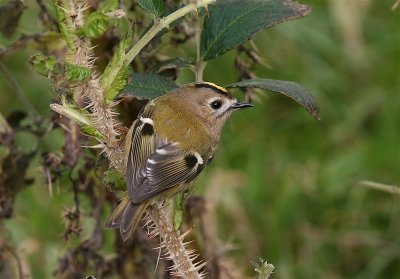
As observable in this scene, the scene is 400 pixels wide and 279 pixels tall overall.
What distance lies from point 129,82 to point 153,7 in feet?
1.14

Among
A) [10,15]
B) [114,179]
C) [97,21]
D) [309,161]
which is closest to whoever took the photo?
[97,21]

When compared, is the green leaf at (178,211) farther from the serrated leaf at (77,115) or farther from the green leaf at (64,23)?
the green leaf at (64,23)

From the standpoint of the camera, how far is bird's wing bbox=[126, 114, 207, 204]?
247cm

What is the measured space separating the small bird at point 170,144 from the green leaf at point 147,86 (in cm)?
18

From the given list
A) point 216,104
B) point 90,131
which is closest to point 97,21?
point 90,131

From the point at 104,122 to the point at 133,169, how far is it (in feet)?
0.97

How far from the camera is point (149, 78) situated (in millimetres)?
2553

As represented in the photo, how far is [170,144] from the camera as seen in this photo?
113 inches

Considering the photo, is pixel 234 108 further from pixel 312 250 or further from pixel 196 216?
pixel 312 250

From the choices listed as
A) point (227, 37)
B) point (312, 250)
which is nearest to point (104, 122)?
point (227, 37)

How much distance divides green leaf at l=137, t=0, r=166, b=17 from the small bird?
46cm

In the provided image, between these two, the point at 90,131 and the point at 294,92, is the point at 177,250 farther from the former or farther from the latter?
the point at 294,92

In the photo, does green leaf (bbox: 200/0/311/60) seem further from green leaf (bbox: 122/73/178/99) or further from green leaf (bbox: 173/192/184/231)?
green leaf (bbox: 173/192/184/231)

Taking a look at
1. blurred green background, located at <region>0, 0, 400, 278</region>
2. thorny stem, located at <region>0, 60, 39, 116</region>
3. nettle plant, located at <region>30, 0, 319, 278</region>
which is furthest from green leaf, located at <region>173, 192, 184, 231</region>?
blurred green background, located at <region>0, 0, 400, 278</region>
